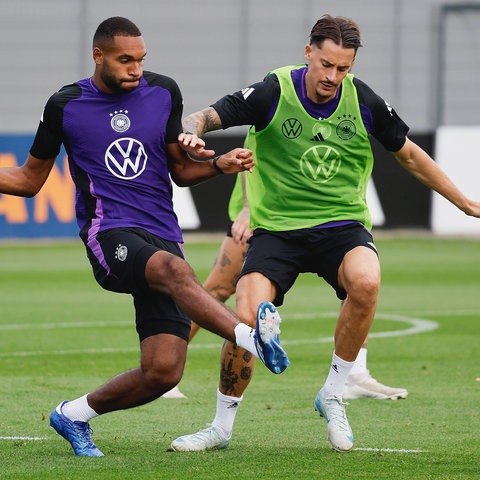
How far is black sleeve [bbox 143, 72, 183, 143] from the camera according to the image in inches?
278

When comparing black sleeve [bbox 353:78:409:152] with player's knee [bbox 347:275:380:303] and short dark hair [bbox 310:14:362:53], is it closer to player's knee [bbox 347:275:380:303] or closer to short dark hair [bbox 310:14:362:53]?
short dark hair [bbox 310:14:362:53]

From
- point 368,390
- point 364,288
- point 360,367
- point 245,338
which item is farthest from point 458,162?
point 245,338

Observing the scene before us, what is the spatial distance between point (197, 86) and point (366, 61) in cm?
430

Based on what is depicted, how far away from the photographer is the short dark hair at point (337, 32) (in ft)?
24.0

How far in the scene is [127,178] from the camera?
6910 mm

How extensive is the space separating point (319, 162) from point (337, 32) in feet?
2.36

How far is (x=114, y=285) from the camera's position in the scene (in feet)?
22.2

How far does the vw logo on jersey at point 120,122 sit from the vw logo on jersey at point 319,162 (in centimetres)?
108

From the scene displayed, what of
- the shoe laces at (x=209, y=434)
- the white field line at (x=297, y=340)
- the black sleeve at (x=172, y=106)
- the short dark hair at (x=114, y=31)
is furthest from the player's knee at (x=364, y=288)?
the white field line at (x=297, y=340)

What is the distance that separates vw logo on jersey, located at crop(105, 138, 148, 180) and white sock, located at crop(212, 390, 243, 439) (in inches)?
52.5

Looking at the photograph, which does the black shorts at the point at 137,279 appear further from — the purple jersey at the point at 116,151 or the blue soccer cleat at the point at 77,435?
the blue soccer cleat at the point at 77,435

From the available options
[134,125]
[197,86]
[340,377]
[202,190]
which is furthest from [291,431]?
[197,86]

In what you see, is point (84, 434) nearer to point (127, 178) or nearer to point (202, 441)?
point (202, 441)

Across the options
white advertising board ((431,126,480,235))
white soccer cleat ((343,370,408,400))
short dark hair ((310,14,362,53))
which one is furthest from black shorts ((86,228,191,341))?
white advertising board ((431,126,480,235))
